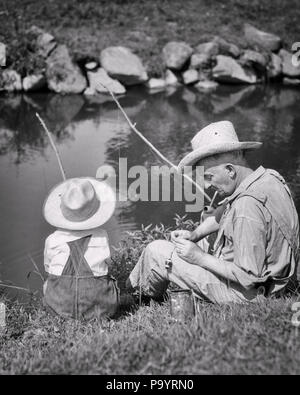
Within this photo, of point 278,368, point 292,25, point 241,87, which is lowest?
point 241,87

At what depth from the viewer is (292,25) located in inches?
623

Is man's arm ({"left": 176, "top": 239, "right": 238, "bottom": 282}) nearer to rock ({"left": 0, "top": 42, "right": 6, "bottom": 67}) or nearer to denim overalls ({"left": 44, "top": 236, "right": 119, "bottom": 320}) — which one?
denim overalls ({"left": 44, "top": 236, "right": 119, "bottom": 320})

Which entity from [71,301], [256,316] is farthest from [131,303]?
[256,316]

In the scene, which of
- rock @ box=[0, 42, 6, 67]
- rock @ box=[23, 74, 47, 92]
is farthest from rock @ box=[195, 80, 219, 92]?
rock @ box=[0, 42, 6, 67]

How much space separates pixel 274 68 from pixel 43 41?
594 cm

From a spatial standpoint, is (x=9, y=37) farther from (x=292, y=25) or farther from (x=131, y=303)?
(x=131, y=303)

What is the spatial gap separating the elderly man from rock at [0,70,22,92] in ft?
30.6

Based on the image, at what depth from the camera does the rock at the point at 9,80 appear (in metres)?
11.6

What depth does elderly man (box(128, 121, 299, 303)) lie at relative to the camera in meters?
2.79

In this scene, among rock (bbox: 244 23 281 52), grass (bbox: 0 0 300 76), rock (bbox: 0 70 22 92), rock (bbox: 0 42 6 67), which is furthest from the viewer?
rock (bbox: 244 23 281 52)

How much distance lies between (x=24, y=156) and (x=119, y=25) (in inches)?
309

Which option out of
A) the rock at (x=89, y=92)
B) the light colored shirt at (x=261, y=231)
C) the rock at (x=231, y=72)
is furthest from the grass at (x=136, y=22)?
the light colored shirt at (x=261, y=231)

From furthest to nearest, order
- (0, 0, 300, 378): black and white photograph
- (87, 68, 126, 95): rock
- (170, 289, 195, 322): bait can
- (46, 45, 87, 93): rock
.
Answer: (87, 68, 126, 95): rock
(46, 45, 87, 93): rock
(170, 289, 195, 322): bait can
(0, 0, 300, 378): black and white photograph

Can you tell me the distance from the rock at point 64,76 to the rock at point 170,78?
2.13m
